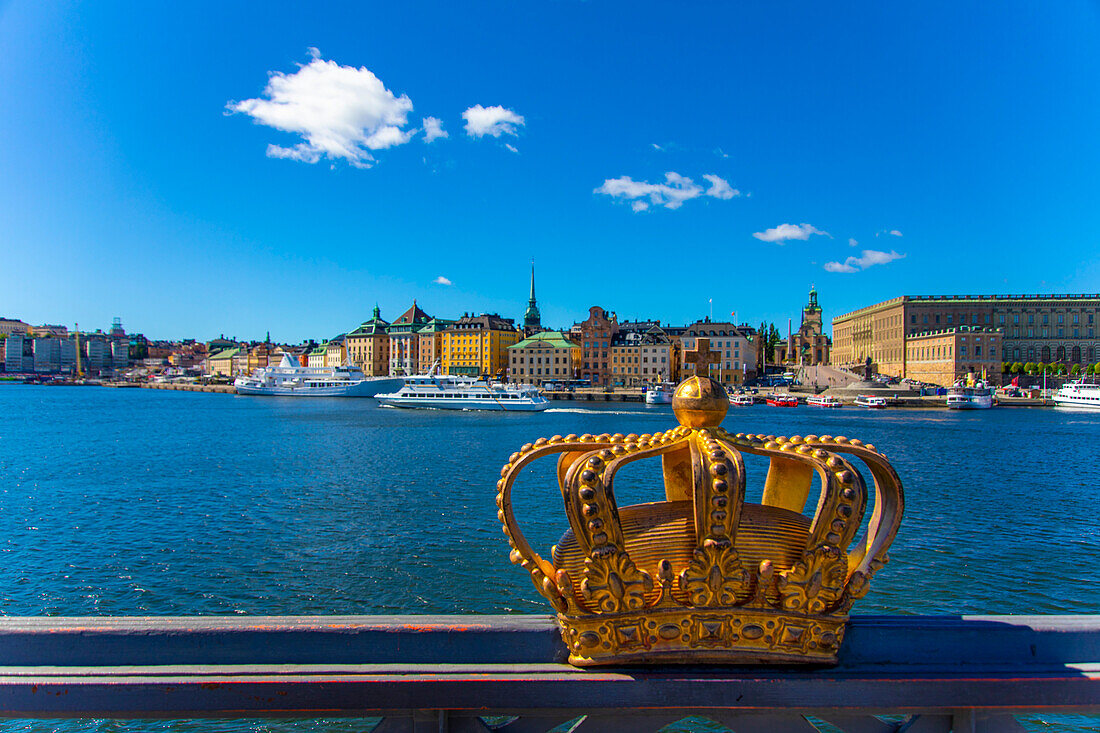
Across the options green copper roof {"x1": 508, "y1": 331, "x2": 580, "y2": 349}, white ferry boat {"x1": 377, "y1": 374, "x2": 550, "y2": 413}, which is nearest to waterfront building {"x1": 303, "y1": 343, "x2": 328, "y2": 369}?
green copper roof {"x1": 508, "y1": 331, "x2": 580, "y2": 349}

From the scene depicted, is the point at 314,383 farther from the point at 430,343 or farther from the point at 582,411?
the point at 582,411

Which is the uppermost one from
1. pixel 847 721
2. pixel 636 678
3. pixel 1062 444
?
pixel 636 678

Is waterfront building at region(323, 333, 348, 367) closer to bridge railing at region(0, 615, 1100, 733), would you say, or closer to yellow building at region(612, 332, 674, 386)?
yellow building at region(612, 332, 674, 386)

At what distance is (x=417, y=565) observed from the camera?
11766mm

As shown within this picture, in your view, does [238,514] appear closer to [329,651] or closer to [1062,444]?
[329,651]

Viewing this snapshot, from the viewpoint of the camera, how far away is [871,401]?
70.3 meters

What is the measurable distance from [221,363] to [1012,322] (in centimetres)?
17652

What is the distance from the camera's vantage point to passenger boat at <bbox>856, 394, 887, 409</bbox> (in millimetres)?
70000

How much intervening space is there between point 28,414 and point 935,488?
2787 inches

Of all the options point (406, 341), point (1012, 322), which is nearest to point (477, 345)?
point (406, 341)

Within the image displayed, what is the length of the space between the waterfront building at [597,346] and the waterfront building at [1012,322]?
46414mm

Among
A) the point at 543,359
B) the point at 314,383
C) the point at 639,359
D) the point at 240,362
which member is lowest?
the point at 314,383

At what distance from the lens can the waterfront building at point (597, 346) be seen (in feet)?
328

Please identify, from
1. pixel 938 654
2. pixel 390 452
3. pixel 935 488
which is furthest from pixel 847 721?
pixel 390 452
